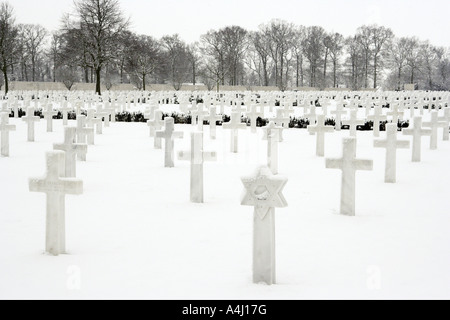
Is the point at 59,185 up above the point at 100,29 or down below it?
below

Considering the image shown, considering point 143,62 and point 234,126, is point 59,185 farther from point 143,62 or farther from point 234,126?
point 143,62

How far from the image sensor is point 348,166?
589 centimetres

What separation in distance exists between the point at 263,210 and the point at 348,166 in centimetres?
234

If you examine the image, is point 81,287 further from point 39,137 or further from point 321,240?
point 39,137

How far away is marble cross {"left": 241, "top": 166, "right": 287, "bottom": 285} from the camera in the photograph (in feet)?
12.3

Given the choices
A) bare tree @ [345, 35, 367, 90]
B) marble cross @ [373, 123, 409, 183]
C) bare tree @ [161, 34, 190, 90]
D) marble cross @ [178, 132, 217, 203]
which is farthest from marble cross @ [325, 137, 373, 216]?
bare tree @ [345, 35, 367, 90]

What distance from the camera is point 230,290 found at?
3.75m

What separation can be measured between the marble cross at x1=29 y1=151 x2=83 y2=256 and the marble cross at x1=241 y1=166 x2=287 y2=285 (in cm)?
133

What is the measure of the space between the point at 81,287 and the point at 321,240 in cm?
221

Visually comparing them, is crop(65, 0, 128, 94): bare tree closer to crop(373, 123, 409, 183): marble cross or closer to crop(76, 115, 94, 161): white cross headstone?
crop(76, 115, 94, 161): white cross headstone

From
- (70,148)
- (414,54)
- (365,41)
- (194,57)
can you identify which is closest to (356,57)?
(365,41)
